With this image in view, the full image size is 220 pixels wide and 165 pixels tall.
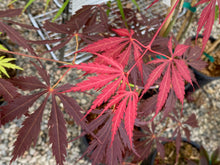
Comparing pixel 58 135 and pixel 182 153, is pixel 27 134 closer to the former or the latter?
pixel 58 135

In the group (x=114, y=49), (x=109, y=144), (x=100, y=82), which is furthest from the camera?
(x=109, y=144)

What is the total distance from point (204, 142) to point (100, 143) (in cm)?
110

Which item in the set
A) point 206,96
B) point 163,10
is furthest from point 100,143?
point 163,10

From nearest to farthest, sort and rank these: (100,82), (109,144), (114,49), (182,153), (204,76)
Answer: (100,82)
(114,49)
(109,144)
(182,153)
(204,76)

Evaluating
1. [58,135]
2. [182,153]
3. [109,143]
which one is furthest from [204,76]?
[58,135]

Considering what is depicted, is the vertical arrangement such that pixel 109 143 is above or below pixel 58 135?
below

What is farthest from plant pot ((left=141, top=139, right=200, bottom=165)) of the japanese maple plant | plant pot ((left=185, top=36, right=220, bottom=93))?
the japanese maple plant

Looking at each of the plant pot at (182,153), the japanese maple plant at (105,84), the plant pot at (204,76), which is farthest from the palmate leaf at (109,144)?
the plant pot at (204,76)

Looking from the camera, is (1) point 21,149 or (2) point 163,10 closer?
(1) point 21,149

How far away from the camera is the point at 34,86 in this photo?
671 millimetres

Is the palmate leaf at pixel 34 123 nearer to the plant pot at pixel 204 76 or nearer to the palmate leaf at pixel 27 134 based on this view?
the palmate leaf at pixel 27 134

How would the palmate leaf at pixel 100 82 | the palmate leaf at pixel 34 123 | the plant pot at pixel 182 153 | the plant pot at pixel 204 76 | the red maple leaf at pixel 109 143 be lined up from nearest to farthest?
the palmate leaf at pixel 100 82
the palmate leaf at pixel 34 123
the red maple leaf at pixel 109 143
the plant pot at pixel 182 153
the plant pot at pixel 204 76

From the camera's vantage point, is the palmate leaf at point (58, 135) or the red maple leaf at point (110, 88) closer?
the red maple leaf at point (110, 88)

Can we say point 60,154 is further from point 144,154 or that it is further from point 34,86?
point 144,154
